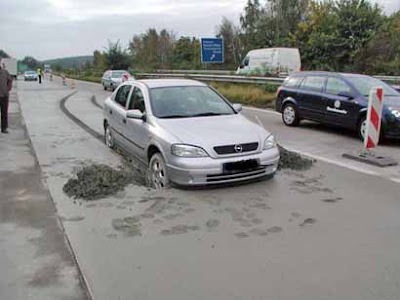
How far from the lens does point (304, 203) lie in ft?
18.1

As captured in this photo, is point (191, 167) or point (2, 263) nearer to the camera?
point (2, 263)

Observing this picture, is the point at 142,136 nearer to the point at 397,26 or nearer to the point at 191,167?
the point at 191,167

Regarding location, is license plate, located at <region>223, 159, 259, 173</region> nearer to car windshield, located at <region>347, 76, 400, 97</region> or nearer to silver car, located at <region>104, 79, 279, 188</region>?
silver car, located at <region>104, 79, 279, 188</region>

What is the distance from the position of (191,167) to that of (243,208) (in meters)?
0.86

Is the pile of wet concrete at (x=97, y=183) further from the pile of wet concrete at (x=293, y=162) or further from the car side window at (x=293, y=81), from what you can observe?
the car side window at (x=293, y=81)

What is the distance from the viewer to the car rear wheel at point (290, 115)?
12285 mm

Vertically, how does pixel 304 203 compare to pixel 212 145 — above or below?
below

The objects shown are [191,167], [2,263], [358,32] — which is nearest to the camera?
[2,263]

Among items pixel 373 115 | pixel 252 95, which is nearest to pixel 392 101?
pixel 373 115

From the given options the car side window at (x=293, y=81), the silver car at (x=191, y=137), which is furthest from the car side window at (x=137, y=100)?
the car side window at (x=293, y=81)

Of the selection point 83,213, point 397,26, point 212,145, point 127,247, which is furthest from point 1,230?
point 397,26

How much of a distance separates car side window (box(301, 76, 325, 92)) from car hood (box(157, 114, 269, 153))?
5.34 meters

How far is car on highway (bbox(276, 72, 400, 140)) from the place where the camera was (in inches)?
374

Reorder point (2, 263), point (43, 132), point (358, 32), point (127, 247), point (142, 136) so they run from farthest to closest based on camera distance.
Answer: point (358, 32)
point (43, 132)
point (142, 136)
point (127, 247)
point (2, 263)
